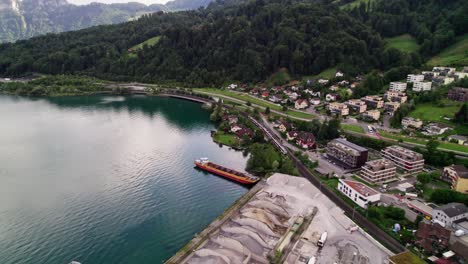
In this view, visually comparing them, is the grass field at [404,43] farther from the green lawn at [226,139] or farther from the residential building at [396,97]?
the green lawn at [226,139]

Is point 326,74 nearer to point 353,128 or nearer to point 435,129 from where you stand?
point 353,128

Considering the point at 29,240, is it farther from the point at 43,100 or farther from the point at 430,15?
the point at 430,15

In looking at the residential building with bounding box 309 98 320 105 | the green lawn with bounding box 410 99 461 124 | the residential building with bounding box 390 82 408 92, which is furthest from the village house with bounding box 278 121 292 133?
the residential building with bounding box 390 82 408 92

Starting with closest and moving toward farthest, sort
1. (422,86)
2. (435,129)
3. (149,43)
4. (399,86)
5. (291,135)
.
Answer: (435,129), (291,135), (422,86), (399,86), (149,43)

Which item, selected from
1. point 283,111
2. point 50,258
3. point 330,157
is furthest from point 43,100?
point 330,157

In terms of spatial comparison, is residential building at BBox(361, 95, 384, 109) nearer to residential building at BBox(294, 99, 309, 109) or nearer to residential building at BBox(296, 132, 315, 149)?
residential building at BBox(294, 99, 309, 109)

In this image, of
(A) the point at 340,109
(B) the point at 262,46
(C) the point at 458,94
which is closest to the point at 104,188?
(A) the point at 340,109
